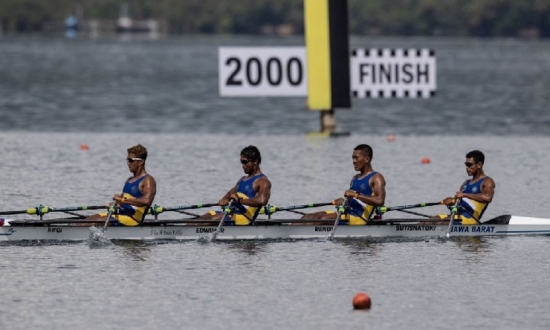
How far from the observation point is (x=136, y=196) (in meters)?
24.0

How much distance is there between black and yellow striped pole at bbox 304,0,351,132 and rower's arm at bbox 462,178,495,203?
1886cm

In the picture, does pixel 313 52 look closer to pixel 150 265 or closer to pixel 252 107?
pixel 150 265

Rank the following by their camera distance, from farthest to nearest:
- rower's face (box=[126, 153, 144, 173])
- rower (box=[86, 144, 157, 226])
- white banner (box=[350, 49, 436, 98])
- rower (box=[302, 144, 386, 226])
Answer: white banner (box=[350, 49, 436, 98])
rower (box=[302, 144, 386, 226])
rower's face (box=[126, 153, 144, 173])
rower (box=[86, 144, 157, 226])

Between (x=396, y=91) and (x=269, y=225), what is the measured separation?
1979 centimetres

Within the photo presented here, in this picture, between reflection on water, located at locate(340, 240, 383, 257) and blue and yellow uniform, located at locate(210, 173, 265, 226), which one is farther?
blue and yellow uniform, located at locate(210, 173, 265, 226)

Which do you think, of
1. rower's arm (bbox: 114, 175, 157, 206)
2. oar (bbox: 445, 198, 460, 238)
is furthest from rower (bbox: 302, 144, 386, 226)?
rower's arm (bbox: 114, 175, 157, 206)

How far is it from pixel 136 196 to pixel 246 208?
1776 mm

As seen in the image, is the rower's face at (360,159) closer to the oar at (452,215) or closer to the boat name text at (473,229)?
the oar at (452,215)

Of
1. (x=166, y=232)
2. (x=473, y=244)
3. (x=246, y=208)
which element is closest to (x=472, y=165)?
(x=473, y=244)

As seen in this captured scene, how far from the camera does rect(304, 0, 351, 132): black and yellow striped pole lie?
142 feet

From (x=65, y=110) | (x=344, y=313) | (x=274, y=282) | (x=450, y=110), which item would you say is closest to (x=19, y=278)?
(x=274, y=282)

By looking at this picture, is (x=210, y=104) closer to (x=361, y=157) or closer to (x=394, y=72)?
(x=394, y=72)

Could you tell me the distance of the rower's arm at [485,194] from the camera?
→ 24.6 meters

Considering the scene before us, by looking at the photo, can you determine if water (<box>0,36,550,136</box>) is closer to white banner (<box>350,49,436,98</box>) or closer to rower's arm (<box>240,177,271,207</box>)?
white banner (<box>350,49,436,98</box>)
